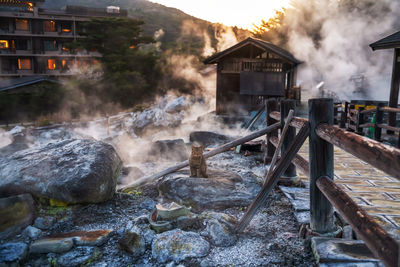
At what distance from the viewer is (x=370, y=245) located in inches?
83.1

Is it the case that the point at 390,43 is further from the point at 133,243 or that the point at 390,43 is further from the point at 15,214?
the point at 15,214

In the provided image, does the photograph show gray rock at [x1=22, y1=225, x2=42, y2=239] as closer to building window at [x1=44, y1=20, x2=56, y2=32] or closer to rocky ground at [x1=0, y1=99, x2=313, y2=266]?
rocky ground at [x1=0, y1=99, x2=313, y2=266]

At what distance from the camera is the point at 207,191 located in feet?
15.7

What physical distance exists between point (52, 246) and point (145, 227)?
1.12 metres

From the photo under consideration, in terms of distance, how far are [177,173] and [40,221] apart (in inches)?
93.2

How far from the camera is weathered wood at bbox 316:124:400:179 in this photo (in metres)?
1.80

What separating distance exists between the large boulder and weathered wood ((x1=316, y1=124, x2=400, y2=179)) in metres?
3.48

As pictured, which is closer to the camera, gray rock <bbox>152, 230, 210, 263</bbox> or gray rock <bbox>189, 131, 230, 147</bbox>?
gray rock <bbox>152, 230, 210, 263</bbox>

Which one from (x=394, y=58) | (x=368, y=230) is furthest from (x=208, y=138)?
(x=368, y=230)

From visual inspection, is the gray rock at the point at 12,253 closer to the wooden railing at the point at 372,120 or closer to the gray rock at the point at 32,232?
→ the gray rock at the point at 32,232

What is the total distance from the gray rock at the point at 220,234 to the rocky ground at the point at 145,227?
0.01 metres

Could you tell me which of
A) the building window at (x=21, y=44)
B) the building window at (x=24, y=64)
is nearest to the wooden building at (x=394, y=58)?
the building window at (x=24, y=64)

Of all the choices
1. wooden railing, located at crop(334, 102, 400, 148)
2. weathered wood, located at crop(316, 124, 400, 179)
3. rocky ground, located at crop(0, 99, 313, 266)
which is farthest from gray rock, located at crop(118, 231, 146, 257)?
wooden railing, located at crop(334, 102, 400, 148)

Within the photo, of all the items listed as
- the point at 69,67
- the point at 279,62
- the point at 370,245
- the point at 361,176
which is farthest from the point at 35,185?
the point at 69,67
